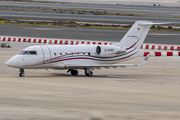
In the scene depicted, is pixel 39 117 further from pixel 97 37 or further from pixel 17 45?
pixel 97 37

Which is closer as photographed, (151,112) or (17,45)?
(151,112)

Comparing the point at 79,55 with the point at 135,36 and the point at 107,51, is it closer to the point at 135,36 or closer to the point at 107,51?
the point at 107,51

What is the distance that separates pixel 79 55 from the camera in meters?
34.6

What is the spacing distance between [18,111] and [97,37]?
5186 centimetres

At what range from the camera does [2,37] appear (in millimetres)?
66062

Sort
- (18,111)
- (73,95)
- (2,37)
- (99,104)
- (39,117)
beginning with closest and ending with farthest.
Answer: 1. (39,117)
2. (18,111)
3. (99,104)
4. (73,95)
5. (2,37)

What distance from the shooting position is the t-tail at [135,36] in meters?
36.5

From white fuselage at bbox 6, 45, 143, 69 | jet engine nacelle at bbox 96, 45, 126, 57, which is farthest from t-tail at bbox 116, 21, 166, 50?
jet engine nacelle at bbox 96, 45, 126, 57

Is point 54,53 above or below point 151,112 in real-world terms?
above


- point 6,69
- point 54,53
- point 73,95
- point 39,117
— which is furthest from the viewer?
point 6,69

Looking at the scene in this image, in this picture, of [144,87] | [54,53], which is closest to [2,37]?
[54,53]

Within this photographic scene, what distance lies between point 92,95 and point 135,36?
13899 mm

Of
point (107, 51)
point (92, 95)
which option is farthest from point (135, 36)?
point (92, 95)

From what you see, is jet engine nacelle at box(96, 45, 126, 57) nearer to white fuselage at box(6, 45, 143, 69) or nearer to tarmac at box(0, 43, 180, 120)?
white fuselage at box(6, 45, 143, 69)
